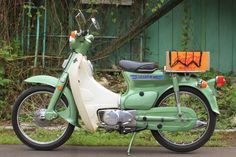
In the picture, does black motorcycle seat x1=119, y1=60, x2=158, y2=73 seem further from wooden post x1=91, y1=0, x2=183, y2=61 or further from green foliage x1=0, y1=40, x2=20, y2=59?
wooden post x1=91, y1=0, x2=183, y2=61

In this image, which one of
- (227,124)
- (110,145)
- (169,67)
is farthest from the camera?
(227,124)

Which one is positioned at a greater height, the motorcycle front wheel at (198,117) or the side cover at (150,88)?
the side cover at (150,88)

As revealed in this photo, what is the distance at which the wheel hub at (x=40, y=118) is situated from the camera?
692 centimetres

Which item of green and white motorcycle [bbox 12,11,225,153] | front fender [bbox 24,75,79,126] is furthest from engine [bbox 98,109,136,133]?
front fender [bbox 24,75,79,126]

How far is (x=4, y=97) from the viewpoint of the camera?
361 inches

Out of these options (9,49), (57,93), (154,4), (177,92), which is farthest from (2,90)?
(177,92)

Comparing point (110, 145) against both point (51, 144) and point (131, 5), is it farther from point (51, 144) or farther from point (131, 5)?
point (131, 5)

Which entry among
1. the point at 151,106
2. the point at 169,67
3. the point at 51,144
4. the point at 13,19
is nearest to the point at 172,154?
the point at 151,106

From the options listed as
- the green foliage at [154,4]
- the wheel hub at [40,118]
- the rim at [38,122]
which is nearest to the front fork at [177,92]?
the rim at [38,122]

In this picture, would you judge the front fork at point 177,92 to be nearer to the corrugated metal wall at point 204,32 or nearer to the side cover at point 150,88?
the side cover at point 150,88

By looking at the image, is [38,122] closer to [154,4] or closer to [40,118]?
[40,118]

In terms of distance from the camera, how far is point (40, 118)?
6938mm

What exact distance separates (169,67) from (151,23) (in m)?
3.95

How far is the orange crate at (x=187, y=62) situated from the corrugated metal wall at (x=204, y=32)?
4128mm
